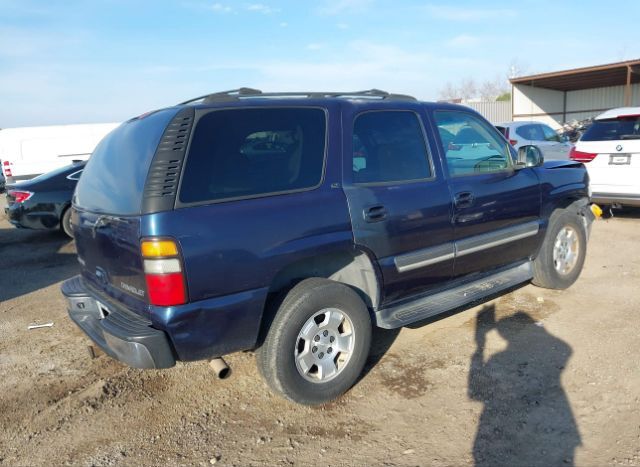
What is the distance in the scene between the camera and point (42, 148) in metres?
15.6

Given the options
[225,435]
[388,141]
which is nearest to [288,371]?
[225,435]

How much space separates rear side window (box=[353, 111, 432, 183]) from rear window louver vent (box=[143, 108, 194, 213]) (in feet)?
3.83

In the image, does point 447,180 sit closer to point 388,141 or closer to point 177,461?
point 388,141

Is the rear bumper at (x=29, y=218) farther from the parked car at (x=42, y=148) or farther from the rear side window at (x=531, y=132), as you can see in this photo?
the rear side window at (x=531, y=132)

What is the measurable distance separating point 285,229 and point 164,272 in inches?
28.7

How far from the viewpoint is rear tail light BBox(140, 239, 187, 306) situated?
2.78m

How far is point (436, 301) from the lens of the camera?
404cm

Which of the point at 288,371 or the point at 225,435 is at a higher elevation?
the point at 288,371

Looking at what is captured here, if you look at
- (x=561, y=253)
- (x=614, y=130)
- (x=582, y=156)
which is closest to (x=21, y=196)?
(x=561, y=253)

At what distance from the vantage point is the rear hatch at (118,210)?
2943mm

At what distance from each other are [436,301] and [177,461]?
215 cm

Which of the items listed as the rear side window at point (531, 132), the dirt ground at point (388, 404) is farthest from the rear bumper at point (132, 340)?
the rear side window at point (531, 132)

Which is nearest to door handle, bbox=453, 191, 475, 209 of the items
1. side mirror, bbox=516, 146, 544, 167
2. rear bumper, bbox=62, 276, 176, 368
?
side mirror, bbox=516, 146, 544, 167

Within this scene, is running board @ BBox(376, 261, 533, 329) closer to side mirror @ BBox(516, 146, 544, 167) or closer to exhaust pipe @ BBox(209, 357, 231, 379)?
side mirror @ BBox(516, 146, 544, 167)
